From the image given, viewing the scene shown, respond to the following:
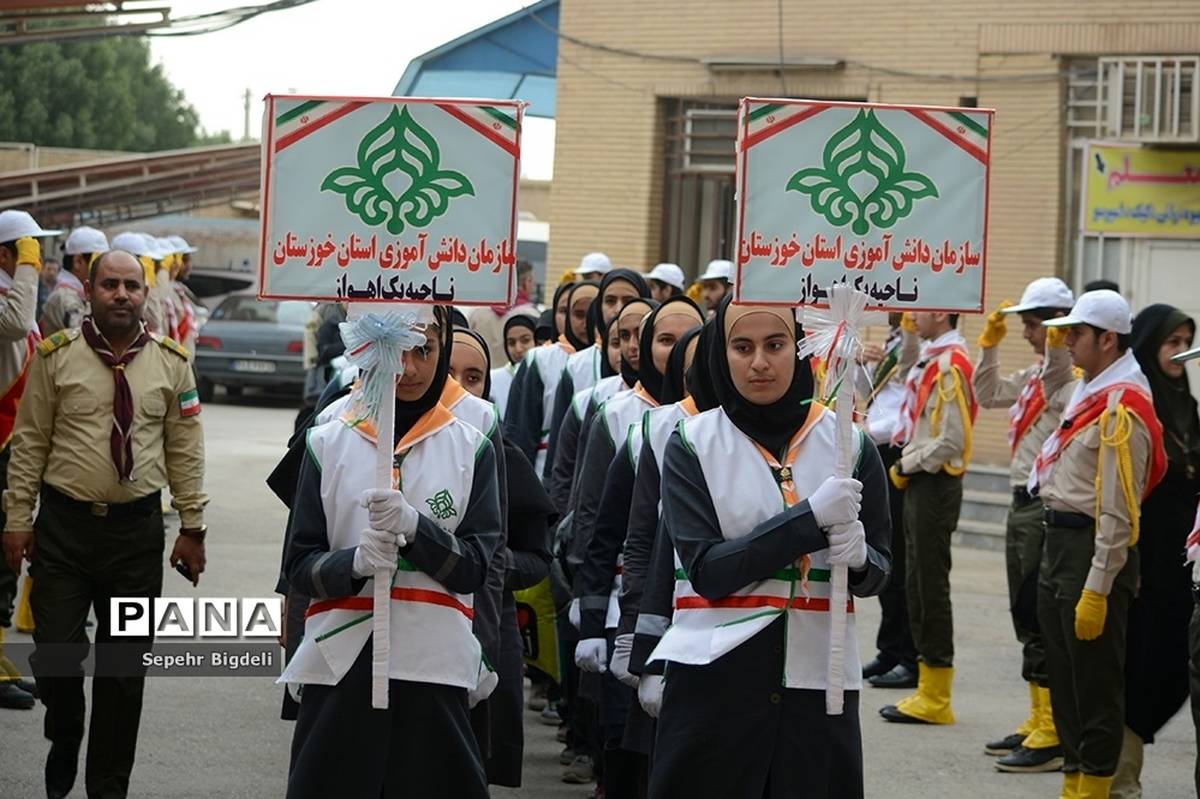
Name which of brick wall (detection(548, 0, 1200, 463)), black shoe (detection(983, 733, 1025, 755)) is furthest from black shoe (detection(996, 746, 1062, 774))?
brick wall (detection(548, 0, 1200, 463))

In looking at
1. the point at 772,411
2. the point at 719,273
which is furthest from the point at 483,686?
the point at 719,273

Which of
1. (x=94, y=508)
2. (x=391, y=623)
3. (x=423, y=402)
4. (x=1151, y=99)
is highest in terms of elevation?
(x=1151, y=99)

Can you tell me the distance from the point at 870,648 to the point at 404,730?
7.31m

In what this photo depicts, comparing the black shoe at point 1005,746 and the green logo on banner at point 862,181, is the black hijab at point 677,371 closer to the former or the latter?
the green logo on banner at point 862,181

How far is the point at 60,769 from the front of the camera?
742 cm

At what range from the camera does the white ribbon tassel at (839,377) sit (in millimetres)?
4840

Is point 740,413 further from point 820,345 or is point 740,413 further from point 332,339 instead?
point 332,339

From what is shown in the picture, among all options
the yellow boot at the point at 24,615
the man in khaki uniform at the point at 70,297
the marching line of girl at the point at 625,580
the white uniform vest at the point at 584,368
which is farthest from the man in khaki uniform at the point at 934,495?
the man in khaki uniform at the point at 70,297

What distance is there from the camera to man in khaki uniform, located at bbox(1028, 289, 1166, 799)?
25.0ft

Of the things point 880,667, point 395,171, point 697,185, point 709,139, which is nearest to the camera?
point 395,171

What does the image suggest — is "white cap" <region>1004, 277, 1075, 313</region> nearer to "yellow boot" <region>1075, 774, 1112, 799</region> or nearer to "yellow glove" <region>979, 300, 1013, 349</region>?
"yellow glove" <region>979, 300, 1013, 349</region>

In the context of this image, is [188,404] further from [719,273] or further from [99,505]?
[719,273]

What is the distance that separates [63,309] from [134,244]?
0.73 m

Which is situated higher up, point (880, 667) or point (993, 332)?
point (993, 332)
